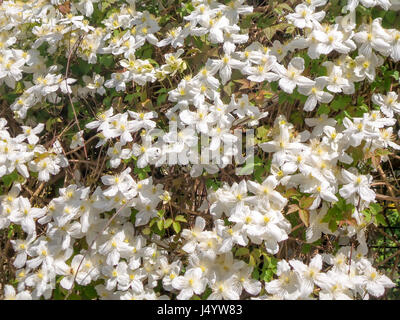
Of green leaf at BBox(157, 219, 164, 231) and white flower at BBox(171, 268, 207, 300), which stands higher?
green leaf at BBox(157, 219, 164, 231)

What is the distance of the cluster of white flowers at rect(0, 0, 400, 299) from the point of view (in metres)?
1.28

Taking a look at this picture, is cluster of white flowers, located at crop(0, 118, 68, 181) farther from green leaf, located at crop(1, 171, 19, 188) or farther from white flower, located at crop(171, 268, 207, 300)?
white flower, located at crop(171, 268, 207, 300)

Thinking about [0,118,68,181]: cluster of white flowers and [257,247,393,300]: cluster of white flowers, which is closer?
[257,247,393,300]: cluster of white flowers

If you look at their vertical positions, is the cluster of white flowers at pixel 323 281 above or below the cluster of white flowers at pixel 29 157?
below

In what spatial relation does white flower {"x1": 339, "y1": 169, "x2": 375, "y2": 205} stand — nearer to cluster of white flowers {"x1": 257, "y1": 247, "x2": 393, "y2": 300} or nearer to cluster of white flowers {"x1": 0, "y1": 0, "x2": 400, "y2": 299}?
cluster of white flowers {"x1": 0, "y1": 0, "x2": 400, "y2": 299}

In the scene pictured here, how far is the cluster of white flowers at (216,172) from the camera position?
1281mm

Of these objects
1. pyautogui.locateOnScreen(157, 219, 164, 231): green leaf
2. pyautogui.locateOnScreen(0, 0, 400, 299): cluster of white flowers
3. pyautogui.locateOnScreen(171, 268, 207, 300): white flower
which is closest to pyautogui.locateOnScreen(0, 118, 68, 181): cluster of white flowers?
pyautogui.locateOnScreen(0, 0, 400, 299): cluster of white flowers

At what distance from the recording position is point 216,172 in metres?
1.36

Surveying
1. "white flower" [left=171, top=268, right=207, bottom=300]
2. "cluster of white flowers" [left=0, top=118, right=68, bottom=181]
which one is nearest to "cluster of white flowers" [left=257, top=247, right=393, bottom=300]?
"white flower" [left=171, top=268, right=207, bottom=300]

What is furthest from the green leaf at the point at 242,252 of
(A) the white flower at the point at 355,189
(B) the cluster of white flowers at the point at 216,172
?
(A) the white flower at the point at 355,189

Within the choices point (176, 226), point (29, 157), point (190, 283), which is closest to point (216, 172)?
point (176, 226)

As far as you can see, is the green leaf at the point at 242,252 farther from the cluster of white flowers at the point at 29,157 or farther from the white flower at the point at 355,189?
the cluster of white flowers at the point at 29,157

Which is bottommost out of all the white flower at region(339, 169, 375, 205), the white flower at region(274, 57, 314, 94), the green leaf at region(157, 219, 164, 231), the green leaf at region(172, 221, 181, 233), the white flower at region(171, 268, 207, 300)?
the white flower at region(171, 268, 207, 300)
